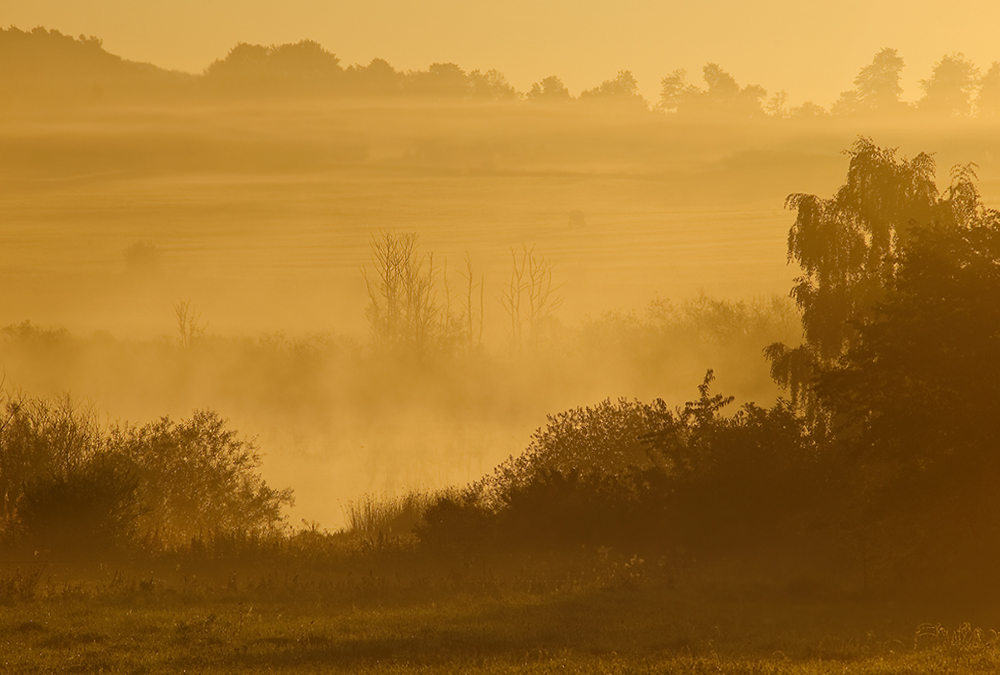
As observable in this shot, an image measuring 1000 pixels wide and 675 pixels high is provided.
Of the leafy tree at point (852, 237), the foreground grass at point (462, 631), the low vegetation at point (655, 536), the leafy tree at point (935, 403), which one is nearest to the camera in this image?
the foreground grass at point (462, 631)

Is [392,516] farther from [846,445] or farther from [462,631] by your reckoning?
[462,631]

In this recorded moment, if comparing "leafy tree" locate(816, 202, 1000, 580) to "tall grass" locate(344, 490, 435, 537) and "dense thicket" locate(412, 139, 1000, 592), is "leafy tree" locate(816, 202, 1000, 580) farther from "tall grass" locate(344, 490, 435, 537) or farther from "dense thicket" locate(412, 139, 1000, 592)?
"tall grass" locate(344, 490, 435, 537)

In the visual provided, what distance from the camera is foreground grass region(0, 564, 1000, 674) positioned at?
15906mm


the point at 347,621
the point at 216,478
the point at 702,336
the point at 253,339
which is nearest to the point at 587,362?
the point at 702,336

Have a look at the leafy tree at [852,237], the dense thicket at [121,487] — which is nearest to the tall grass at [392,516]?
the dense thicket at [121,487]

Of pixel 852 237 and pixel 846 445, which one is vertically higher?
pixel 852 237

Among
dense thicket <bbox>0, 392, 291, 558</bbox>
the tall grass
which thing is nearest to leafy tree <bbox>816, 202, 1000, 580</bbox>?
dense thicket <bbox>0, 392, 291, 558</bbox>

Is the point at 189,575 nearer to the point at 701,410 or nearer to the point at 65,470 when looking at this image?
the point at 65,470

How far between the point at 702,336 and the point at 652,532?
242ft

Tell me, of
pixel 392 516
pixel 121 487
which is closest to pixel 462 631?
pixel 121 487

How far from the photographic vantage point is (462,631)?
769 inches

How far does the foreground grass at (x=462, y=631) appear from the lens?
15.9m

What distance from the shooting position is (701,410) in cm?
3266

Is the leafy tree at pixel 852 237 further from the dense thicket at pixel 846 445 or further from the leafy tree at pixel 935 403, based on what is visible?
the leafy tree at pixel 935 403
